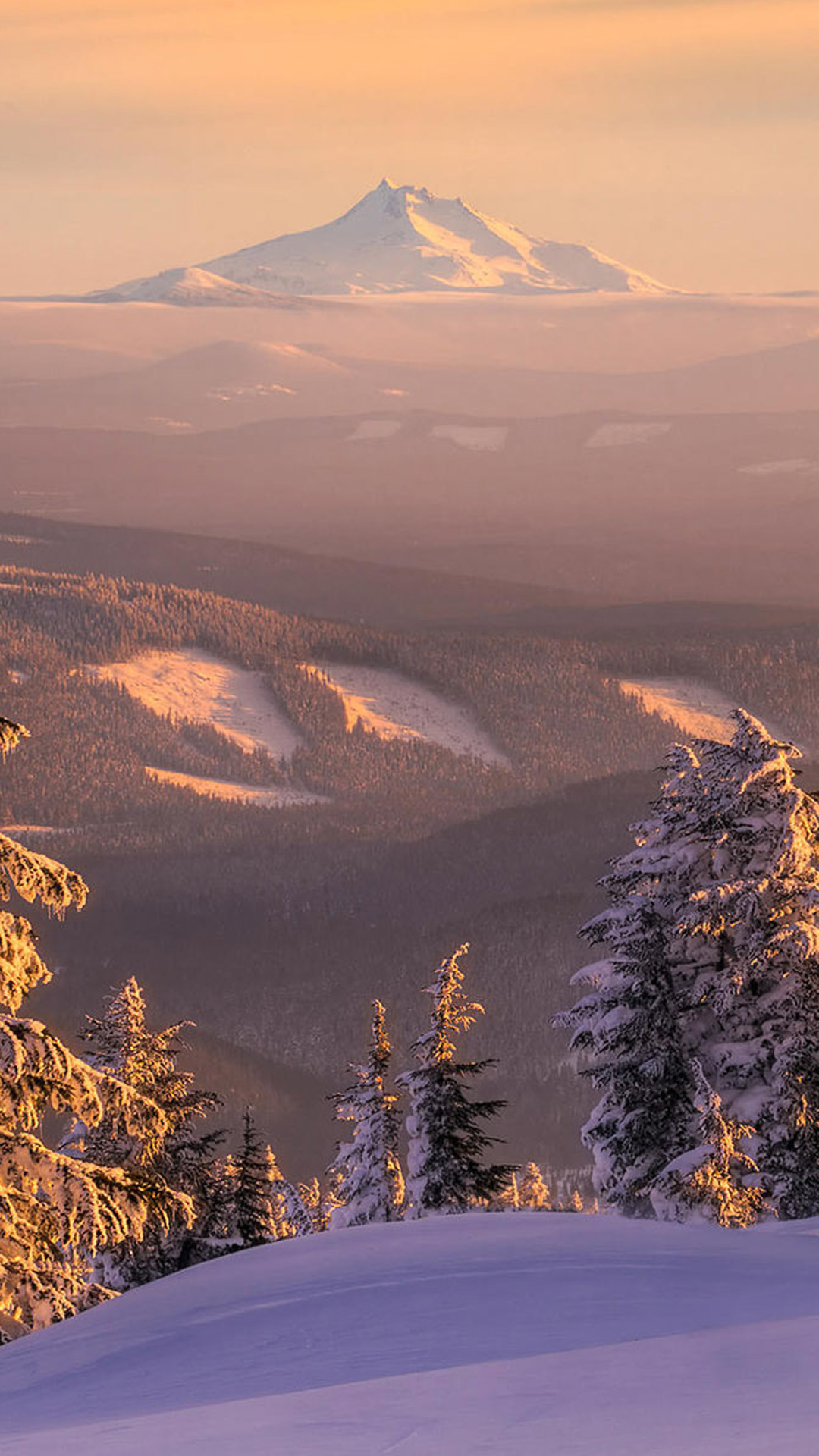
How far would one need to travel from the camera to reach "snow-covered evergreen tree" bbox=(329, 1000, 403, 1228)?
125 feet

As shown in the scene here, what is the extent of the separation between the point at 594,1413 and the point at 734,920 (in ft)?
60.5

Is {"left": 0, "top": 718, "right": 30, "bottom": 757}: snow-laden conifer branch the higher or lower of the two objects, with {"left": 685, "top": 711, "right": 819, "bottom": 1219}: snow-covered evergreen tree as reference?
higher

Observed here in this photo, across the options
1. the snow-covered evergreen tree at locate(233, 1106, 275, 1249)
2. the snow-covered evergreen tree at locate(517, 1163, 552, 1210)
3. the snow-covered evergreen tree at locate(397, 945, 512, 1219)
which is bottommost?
the snow-covered evergreen tree at locate(517, 1163, 552, 1210)

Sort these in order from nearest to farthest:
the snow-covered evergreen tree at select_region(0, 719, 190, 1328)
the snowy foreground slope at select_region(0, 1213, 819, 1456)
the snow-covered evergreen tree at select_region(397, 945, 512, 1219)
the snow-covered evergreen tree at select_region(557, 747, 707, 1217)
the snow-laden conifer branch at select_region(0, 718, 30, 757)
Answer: the snowy foreground slope at select_region(0, 1213, 819, 1456)
the snow-covered evergreen tree at select_region(0, 719, 190, 1328)
the snow-laden conifer branch at select_region(0, 718, 30, 757)
the snow-covered evergreen tree at select_region(557, 747, 707, 1217)
the snow-covered evergreen tree at select_region(397, 945, 512, 1219)

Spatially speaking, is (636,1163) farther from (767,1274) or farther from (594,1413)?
(594,1413)

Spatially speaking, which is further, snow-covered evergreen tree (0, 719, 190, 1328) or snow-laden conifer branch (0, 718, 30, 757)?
snow-laden conifer branch (0, 718, 30, 757)

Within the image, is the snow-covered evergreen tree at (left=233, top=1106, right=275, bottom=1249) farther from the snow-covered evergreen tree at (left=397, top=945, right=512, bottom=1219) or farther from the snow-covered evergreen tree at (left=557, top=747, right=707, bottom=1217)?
the snow-covered evergreen tree at (left=557, top=747, right=707, bottom=1217)

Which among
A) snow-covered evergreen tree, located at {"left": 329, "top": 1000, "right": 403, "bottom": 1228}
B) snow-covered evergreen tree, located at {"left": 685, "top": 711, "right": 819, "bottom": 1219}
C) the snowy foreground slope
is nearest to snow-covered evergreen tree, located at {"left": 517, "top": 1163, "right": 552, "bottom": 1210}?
snow-covered evergreen tree, located at {"left": 329, "top": 1000, "right": 403, "bottom": 1228}

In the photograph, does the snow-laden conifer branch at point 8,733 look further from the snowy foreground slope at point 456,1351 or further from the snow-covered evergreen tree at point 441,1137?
the snow-covered evergreen tree at point 441,1137

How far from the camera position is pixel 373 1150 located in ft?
127

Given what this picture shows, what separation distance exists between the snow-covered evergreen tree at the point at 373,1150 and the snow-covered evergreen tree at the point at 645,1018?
981 cm

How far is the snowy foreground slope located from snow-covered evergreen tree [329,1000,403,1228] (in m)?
19.9

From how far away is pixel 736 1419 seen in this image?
351 inches

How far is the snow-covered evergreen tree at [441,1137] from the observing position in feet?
116
